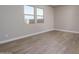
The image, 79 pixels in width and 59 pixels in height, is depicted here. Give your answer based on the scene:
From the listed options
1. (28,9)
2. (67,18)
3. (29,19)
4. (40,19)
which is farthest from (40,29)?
(67,18)

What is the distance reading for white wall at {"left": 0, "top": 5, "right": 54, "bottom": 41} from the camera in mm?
2264

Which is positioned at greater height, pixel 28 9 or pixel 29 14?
pixel 28 9

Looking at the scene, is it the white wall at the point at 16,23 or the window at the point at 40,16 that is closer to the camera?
the white wall at the point at 16,23

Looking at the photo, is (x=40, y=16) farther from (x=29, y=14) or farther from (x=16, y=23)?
(x=16, y=23)

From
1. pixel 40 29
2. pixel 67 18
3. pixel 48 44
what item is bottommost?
pixel 48 44

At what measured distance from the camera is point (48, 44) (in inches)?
95.0

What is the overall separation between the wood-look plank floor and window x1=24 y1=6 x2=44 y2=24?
333 mm

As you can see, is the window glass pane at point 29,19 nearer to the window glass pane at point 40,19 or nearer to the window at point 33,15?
the window at point 33,15

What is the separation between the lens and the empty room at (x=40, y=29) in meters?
2.32

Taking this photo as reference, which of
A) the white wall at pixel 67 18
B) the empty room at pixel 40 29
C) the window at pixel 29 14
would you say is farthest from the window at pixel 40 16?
the white wall at pixel 67 18

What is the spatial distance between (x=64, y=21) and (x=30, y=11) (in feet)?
2.48

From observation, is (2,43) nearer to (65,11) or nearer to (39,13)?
(39,13)

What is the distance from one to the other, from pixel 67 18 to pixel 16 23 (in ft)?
3.53

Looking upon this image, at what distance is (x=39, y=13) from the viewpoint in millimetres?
2424
